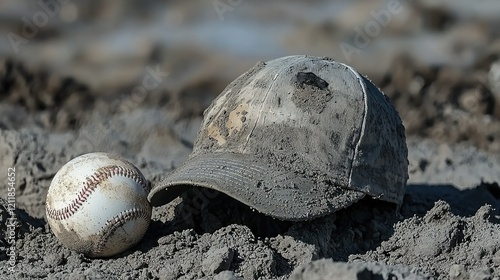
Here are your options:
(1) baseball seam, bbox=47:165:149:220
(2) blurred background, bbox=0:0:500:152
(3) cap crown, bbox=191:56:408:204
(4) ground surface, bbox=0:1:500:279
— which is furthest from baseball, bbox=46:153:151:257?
(2) blurred background, bbox=0:0:500:152

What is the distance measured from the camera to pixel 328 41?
9.38m

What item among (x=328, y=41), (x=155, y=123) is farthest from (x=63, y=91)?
(x=328, y=41)

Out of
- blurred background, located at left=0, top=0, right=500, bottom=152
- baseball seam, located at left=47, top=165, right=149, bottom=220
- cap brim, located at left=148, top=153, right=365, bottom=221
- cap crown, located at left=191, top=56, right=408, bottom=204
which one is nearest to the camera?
cap brim, located at left=148, top=153, right=365, bottom=221

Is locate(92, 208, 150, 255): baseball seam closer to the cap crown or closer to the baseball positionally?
the baseball

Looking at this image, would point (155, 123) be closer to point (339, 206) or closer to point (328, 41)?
point (328, 41)

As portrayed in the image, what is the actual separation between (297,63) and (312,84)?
0.26 meters

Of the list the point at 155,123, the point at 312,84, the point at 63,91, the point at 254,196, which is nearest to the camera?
the point at 254,196

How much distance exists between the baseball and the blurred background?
12.1 feet

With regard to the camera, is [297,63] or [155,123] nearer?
[297,63]

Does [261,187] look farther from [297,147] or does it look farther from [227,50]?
[227,50]

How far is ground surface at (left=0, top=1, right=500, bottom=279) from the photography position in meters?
4.59

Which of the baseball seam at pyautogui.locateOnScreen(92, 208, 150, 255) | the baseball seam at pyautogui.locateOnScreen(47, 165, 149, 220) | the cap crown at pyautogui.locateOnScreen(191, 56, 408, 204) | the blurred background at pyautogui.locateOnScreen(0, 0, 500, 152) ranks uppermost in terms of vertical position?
the cap crown at pyautogui.locateOnScreen(191, 56, 408, 204)

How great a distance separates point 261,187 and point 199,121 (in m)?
3.76

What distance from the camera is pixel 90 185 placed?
4.67 m
